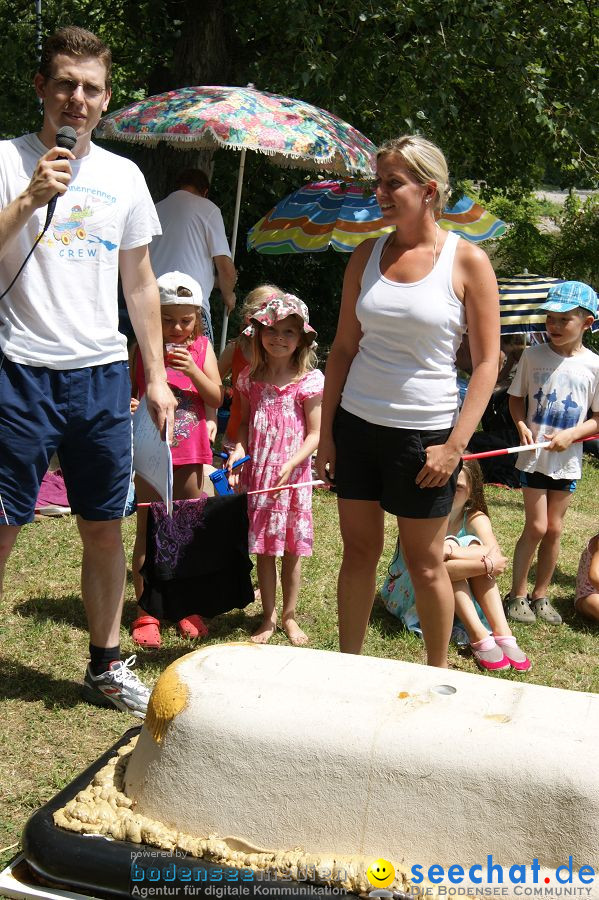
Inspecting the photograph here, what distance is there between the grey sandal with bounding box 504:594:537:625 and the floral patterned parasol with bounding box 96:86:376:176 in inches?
129

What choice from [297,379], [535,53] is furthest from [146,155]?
[297,379]

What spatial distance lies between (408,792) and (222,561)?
6.90 feet

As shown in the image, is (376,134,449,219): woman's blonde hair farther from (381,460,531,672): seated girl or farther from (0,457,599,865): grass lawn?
(0,457,599,865): grass lawn

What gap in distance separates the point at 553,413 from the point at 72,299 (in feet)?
9.21

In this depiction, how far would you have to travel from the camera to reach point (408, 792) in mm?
2492

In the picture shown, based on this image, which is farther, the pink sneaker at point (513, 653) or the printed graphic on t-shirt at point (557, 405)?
the printed graphic on t-shirt at point (557, 405)

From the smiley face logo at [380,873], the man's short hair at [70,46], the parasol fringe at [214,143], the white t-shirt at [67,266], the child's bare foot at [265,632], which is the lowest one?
the child's bare foot at [265,632]

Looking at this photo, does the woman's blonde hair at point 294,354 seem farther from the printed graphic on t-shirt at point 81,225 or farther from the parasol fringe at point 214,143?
the parasol fringe at point 214,143

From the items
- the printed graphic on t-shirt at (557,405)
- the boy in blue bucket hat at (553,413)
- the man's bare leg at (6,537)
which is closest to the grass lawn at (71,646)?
the boy in blue bucket hat at (553,413)

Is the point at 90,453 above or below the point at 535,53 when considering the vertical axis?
below

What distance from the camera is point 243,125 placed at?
6703 mm

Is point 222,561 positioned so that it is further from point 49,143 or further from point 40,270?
point 49,143

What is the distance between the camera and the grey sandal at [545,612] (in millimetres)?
5359

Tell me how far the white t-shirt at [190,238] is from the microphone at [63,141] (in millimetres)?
4169
